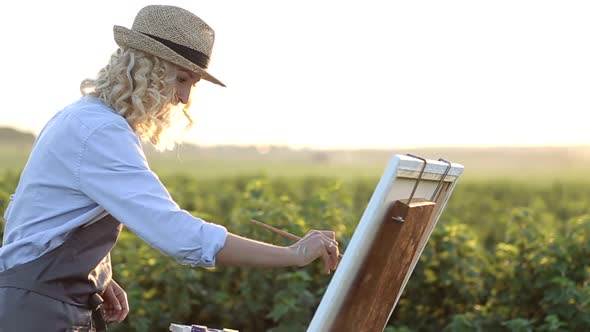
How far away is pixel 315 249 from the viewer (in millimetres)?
2891

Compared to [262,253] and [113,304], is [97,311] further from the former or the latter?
[262,253]

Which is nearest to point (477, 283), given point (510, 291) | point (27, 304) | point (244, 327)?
point (510, 291)

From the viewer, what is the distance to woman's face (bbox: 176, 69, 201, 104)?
312cm

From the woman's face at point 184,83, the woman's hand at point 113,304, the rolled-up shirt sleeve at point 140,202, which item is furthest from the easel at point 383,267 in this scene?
the woman's hand at point 113,304

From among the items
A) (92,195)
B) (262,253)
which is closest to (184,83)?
(92,195)

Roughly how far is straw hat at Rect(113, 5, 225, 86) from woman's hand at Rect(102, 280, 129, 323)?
0.85 metres

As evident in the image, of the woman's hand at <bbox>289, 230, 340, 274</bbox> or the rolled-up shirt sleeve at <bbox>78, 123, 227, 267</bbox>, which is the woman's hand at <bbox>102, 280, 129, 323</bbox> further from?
the woman's hand at <bbox>289, 230, 340, 274</bbox>

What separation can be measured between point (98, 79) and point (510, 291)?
385 centimetres

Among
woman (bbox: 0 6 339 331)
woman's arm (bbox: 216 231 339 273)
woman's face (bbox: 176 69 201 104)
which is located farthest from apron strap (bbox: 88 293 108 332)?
woman's face (bbox: 176 69 201 104)

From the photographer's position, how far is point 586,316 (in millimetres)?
5652

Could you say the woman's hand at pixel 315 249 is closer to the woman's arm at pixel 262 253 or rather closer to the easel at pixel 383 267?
the woman's arm at pixel 262 253

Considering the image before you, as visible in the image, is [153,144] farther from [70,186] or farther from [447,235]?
[447,235]

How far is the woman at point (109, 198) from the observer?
2846 mm

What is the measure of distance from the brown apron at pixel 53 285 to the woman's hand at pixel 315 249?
2.06ft
